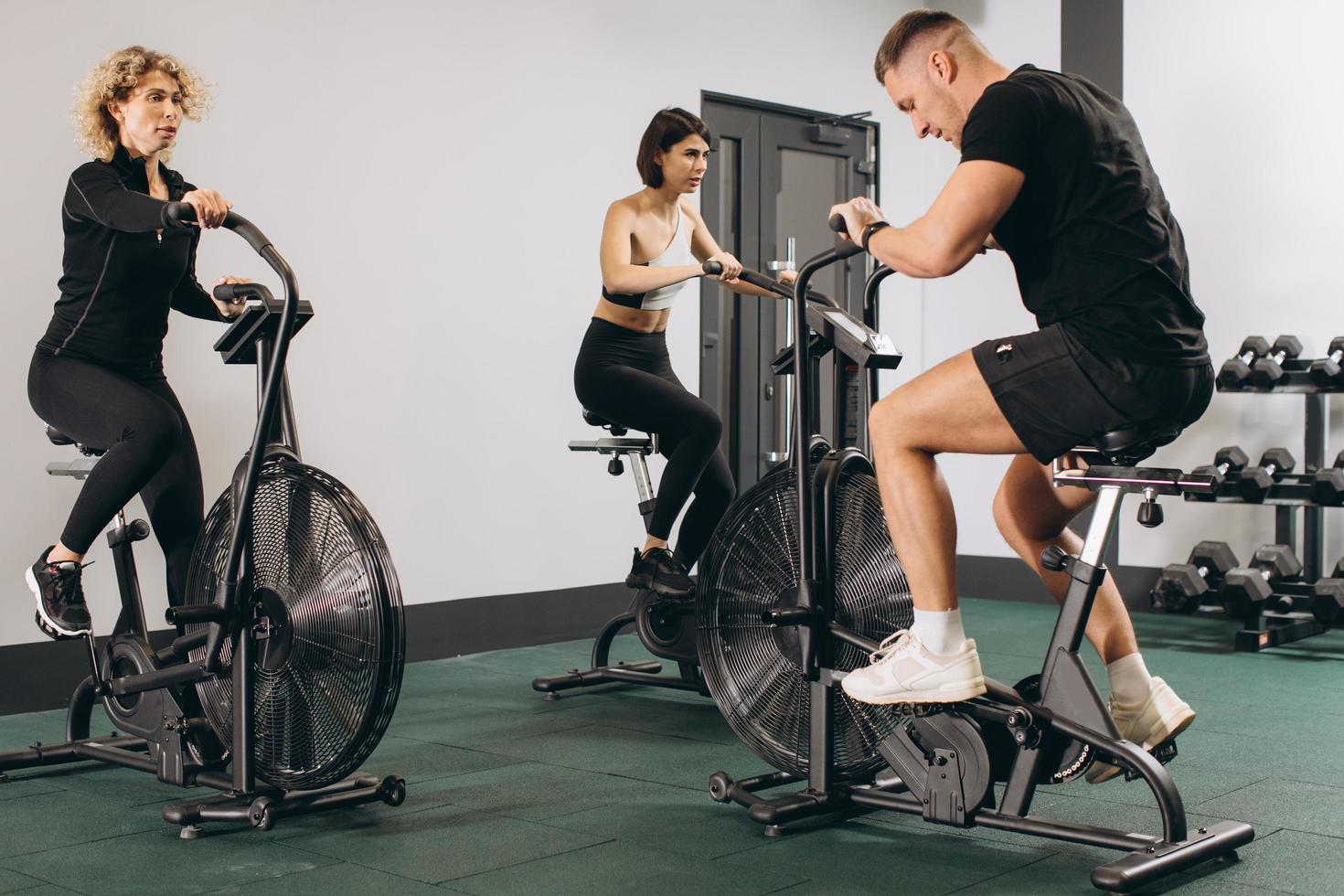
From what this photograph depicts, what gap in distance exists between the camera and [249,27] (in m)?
4.36

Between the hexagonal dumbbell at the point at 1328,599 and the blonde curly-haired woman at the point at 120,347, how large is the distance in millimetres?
3921

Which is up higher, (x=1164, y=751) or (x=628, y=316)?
(x=628, y=316)

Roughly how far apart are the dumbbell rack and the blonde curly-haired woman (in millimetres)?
3482

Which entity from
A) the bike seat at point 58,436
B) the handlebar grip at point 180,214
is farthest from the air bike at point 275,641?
the bike seat at point 58,436

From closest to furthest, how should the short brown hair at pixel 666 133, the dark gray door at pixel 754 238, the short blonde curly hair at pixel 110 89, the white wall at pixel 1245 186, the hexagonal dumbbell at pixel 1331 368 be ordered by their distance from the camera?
the short blonde curly hair at pixel 110 89 → the short brown hair at pixel 666 133 → the hexagonal dumbbell at pixel 1331 368 → the white wall at pixel 1245 186 → the dark gray door at pixel 754 238

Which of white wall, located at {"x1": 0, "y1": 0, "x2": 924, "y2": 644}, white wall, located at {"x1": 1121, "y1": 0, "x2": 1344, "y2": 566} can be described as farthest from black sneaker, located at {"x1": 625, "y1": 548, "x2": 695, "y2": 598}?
white wall, located at {"x1": 1121, "y1": 0, "x2": 1344, "y2": 566}

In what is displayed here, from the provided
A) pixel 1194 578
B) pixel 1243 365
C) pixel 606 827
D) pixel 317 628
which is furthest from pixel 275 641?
pixel 1243 365

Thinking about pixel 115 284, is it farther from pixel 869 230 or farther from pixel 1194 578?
pixel 1194 578

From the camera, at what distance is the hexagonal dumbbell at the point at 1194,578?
5.28m

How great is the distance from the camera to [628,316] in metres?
4.09

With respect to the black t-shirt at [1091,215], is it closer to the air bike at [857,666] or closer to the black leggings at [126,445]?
the air bike at [857,666]

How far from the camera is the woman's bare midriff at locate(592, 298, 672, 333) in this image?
4.10 metres

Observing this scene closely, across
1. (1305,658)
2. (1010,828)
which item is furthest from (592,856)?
(1305,658)

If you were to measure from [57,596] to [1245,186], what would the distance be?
499 cm
